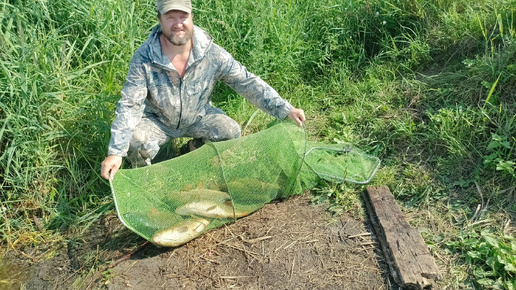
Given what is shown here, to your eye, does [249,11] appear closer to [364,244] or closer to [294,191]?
[294,191]

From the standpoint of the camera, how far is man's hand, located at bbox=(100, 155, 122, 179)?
331 centimetres

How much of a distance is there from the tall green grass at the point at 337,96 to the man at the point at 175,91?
0.50 meters

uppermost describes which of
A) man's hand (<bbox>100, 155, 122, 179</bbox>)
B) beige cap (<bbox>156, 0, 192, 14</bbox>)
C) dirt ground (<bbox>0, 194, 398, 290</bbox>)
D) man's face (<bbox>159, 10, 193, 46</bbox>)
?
beige cap (<bbox>156, 0, 192, 14</bbox>)

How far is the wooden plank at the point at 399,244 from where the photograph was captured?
313cm

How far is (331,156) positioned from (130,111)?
174 cm

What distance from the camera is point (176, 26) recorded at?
11.7 feet

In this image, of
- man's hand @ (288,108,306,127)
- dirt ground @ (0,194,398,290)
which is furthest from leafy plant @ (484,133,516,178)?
man's hand @ (288,108,306,127)

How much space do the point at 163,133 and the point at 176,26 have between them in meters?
0.94

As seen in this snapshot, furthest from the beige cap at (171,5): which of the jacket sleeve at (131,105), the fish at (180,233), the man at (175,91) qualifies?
the fish at (180,233)

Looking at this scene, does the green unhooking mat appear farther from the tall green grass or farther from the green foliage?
the green foliage

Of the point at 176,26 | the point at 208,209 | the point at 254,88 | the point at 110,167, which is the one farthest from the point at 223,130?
the point at 110,167

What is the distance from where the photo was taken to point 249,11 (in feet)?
17.8

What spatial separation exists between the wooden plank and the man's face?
1.87m

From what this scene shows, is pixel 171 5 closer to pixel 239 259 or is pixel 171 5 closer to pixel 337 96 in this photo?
pixel 239 259
